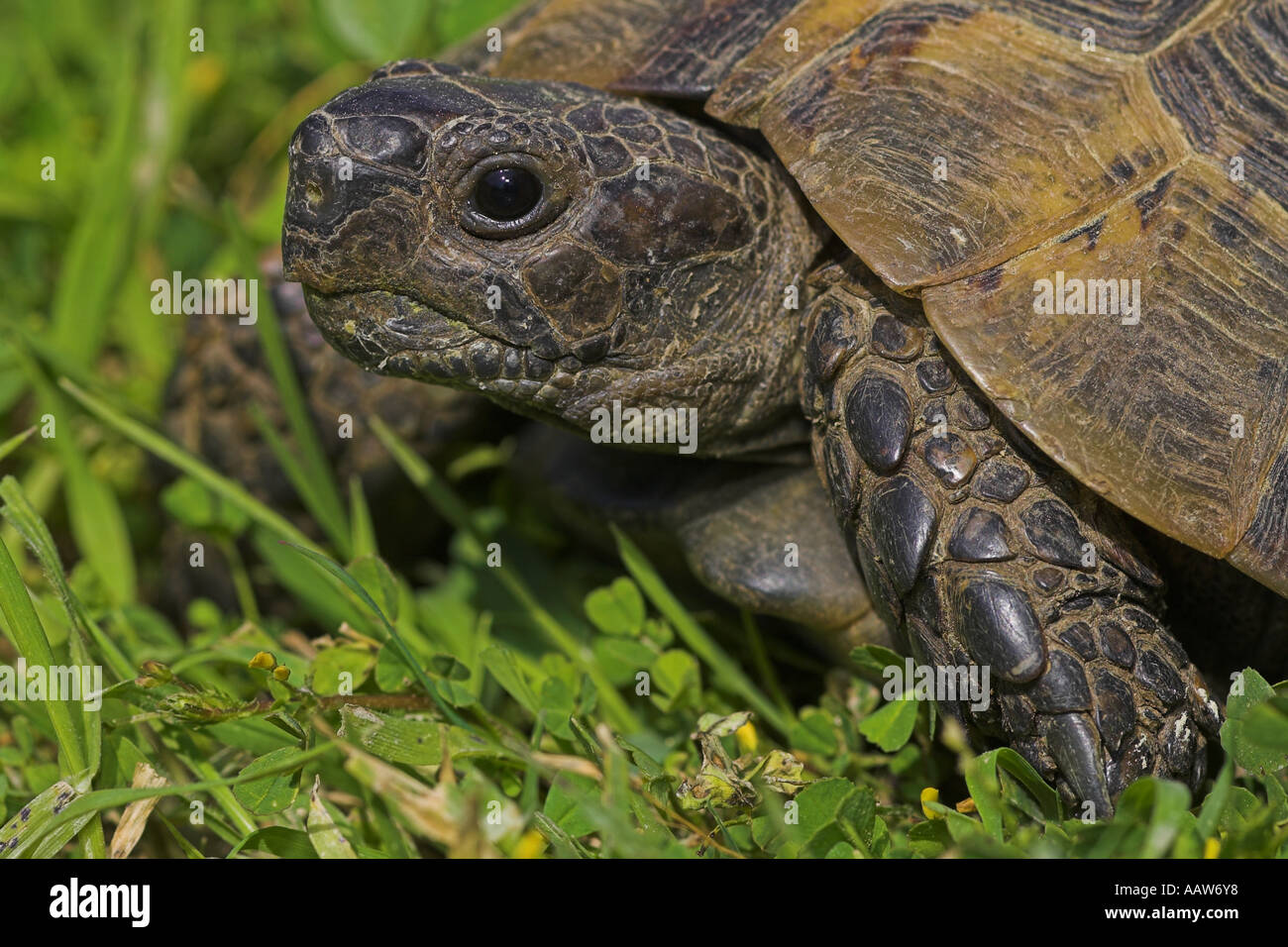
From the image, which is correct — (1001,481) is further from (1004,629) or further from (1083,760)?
(1083,760)

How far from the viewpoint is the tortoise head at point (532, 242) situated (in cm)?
216

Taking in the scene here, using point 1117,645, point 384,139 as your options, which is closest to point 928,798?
point 1117,645

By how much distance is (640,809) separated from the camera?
2156 mm

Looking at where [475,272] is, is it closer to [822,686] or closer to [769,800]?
[769,800]

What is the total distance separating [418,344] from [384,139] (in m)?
0.36

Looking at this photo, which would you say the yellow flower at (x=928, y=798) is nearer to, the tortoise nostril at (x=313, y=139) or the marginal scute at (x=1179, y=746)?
the marginal scute at (x=1179, y=746)

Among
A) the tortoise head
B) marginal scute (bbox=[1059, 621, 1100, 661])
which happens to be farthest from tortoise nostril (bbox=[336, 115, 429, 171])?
marginal scute (bbox=[1059, 621, 1100, 661])

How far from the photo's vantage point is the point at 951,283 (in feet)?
6.96

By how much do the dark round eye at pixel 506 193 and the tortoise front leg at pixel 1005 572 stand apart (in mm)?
613

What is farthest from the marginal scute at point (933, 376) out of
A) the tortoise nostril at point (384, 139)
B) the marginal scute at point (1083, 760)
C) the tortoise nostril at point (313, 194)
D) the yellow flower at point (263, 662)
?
the yellow flower at point (263, 662)

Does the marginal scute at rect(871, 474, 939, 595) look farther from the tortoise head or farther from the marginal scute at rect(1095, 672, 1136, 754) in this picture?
the tortoise head
